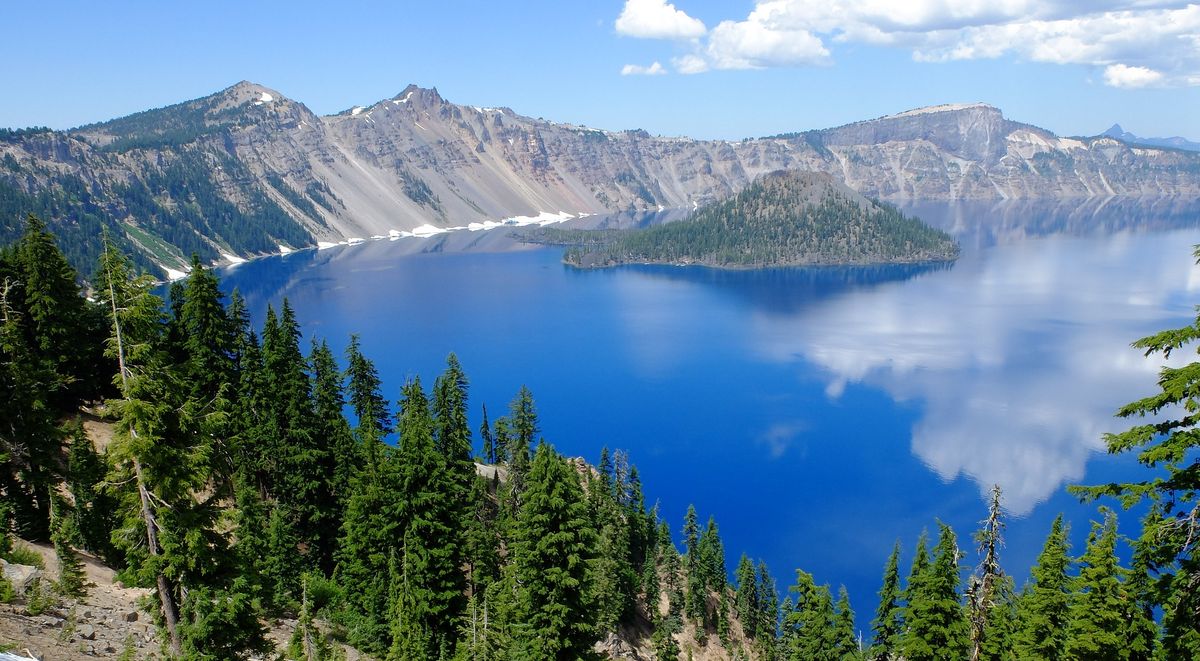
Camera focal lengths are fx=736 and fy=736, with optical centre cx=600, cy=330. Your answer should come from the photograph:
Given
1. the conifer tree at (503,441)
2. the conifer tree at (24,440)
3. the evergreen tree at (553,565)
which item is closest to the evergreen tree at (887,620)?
the evergreen tree at (553,565)

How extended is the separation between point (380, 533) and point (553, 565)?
1358 cm

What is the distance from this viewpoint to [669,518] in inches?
3226

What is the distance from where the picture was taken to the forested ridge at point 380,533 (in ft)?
57.4

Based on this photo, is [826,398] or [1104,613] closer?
[1104,613]

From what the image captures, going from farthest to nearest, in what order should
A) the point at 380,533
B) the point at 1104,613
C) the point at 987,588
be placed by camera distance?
the point at 380,533 → the point at 987,588 → the point at 1104,613

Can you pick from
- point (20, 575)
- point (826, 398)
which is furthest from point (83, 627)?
point (826, 398)

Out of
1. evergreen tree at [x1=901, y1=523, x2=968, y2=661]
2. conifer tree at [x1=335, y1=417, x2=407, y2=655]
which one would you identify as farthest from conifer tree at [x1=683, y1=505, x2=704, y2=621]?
evergreen tree at [x1=901, y1=523, x2=968, y2=661]

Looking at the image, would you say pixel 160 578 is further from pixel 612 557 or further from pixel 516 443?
pixel 516 443

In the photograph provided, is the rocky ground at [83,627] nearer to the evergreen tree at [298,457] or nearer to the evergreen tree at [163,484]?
the evergreen tree at [163,484]

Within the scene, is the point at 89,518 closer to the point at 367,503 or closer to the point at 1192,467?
the point at 367,503

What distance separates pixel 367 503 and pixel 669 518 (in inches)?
1929

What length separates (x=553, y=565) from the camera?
2634cm

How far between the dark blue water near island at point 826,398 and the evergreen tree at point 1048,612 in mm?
38521

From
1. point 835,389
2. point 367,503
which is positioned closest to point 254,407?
point 367,503
